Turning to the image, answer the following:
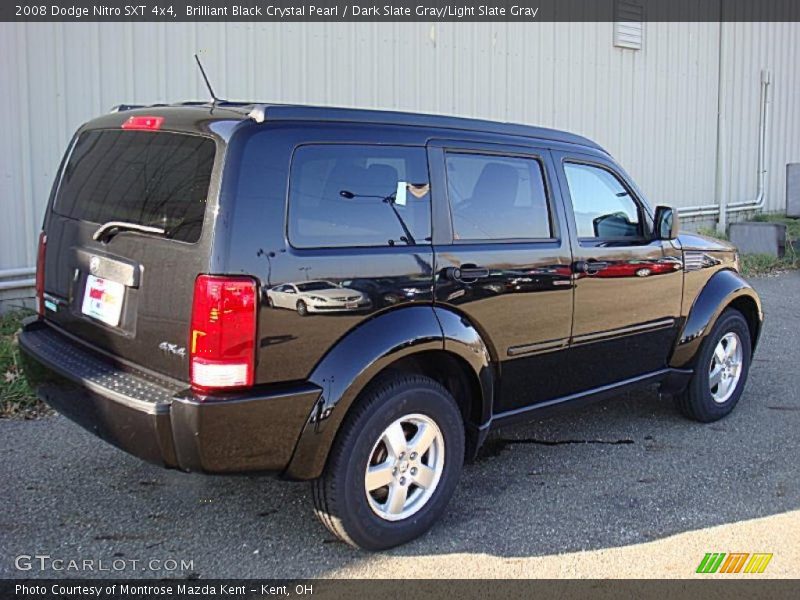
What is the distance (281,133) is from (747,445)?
340cm

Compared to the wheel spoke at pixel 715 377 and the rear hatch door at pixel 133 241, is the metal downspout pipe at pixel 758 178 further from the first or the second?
the rear hatch door at pixel 133 241

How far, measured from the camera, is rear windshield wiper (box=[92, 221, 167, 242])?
3279 millimetres

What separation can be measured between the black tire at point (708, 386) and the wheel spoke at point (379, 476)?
252 centimetres

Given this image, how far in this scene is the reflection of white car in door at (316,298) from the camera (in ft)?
10.2

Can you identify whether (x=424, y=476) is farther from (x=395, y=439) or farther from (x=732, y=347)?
(x=732, y=347)

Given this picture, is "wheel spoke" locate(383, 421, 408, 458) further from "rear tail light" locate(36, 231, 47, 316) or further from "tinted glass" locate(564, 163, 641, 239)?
"rear tail light" locate(36, 231, 47, 316)

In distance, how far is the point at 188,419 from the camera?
9.83 ft

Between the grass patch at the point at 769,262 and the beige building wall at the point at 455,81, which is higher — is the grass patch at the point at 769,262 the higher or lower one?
the lower one

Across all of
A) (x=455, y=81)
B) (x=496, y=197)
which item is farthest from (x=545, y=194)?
(x=455, y=81)

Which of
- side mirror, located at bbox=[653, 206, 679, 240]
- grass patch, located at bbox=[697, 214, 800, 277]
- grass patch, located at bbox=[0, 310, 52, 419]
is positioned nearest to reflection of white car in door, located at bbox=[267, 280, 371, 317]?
side mirror, located at bbox=[653, 206, 679, 240]

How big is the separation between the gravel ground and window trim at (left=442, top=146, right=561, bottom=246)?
126 centimetres

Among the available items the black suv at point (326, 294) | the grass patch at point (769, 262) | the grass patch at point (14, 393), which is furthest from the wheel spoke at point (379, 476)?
the grass patch at point (769, 262)

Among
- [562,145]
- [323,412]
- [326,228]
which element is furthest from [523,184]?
[323,412]

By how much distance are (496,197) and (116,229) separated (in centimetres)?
179
